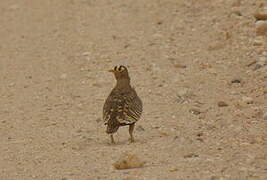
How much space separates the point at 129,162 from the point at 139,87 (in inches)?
165

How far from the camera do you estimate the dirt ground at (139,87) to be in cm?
884

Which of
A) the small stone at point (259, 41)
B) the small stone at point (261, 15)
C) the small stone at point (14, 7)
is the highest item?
the small stone at point (14, 7)

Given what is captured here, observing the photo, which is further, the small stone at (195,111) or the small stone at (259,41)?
the small stone at (259,41)

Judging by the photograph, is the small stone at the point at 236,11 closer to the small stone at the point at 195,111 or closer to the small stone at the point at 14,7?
the small stone at the point at 195,111

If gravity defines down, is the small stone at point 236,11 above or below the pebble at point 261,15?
above

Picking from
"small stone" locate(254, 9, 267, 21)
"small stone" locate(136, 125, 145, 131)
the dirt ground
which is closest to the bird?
the dirt ground

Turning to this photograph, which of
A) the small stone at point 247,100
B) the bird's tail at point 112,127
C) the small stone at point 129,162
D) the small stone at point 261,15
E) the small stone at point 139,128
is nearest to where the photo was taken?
the small stone at point 129,162

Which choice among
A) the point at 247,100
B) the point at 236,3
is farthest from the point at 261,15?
the point at 247,100

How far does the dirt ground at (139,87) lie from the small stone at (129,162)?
0.10 metres

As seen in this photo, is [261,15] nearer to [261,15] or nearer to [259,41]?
[261,15]

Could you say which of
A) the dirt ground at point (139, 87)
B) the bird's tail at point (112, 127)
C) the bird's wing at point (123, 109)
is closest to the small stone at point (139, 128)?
the dirt ground at point (139, 87)

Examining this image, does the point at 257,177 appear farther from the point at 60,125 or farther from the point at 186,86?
the point at 186,86

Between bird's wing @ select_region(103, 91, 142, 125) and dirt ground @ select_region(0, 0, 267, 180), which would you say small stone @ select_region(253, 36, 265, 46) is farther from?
bird's wing @ select_region(103, 91, 142, 125)

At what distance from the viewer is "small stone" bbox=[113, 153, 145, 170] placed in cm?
841
